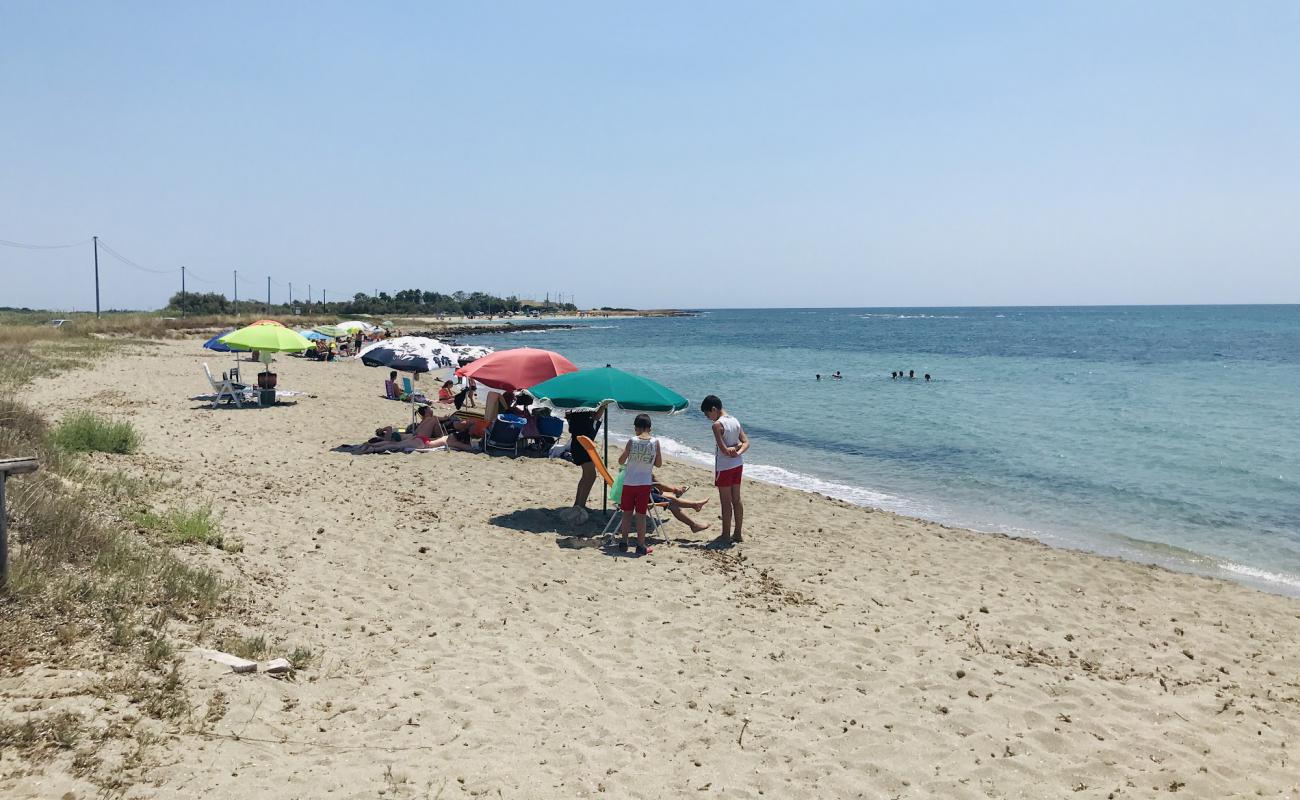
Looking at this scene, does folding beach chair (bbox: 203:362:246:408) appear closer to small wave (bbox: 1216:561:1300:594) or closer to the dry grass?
the dry grass

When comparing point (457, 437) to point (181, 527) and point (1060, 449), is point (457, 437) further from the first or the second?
point (1060, 449)

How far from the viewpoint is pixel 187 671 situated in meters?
4.52

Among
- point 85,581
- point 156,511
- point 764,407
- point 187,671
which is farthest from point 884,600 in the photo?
point 764,407

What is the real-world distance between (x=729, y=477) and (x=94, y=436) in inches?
312

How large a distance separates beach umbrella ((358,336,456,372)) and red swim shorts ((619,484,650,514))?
8024 mm

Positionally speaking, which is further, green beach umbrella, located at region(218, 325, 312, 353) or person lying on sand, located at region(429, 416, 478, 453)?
green beach umbrella, located at region(218, 325, 312, 353)

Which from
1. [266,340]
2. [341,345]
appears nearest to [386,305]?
[341,345]

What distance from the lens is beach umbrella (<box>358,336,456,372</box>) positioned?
51.8ft

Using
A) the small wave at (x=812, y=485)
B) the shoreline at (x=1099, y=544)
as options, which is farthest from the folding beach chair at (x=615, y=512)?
the shoreline at (x=1099, y=544)

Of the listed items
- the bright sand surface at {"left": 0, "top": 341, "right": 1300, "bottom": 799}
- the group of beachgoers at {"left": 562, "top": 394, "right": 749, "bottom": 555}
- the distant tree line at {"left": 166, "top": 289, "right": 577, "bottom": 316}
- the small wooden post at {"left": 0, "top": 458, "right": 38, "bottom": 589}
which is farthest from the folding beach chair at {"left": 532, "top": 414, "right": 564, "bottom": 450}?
the distant tree line at {"left": 166, "top": 289, "right": 577, "bottom": 316}

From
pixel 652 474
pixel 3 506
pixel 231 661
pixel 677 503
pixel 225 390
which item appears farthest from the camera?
pixel 225 390

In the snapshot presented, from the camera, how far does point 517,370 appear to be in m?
11.0

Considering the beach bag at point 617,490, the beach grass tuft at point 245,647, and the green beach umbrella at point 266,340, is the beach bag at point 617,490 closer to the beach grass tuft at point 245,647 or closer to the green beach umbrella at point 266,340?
the beach grass tuft at point 245,647

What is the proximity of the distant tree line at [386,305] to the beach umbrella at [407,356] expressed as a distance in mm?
68092
